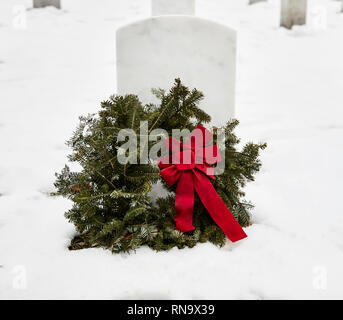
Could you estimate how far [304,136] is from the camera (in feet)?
10.3

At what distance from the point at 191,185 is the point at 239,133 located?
4.86ft

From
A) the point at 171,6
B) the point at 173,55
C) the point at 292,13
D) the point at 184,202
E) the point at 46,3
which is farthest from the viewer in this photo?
the point at 46,3

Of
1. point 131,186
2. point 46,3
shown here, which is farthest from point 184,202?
point 46,3

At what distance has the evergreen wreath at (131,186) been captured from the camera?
5.66 ft

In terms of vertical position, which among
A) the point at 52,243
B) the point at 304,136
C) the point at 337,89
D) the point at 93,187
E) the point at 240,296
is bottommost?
the point at 240,296

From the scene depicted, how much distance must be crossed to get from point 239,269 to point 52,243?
74 centimetres

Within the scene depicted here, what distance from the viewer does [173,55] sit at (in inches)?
77.7

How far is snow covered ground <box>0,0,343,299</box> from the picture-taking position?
1.59 meters

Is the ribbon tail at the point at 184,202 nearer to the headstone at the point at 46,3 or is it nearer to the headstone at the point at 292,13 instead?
the headstone at the point at 292,13

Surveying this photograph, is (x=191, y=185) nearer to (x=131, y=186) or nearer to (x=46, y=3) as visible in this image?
(x=131, y=186)

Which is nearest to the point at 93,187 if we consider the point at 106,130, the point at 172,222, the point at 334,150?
the point at 106,130

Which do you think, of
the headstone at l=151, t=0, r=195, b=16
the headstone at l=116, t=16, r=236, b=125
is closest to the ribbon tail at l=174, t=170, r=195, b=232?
the headstone at l=116, t=16, r=236, b=125

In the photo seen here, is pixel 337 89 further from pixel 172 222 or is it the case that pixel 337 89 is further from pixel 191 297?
pixel 191 297

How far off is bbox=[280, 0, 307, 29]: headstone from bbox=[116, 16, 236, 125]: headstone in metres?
3.58
